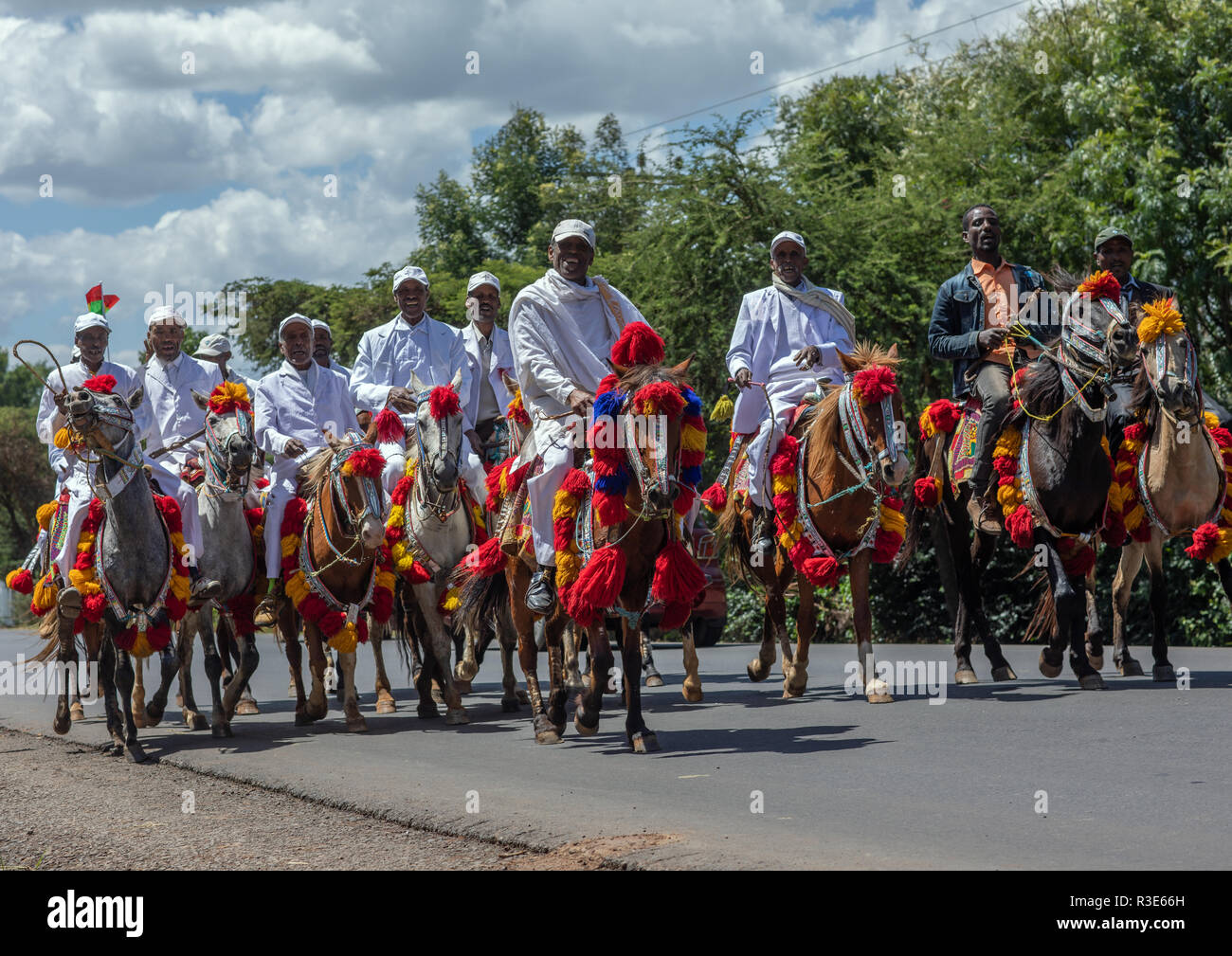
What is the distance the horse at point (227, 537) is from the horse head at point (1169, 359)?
614 centimetres

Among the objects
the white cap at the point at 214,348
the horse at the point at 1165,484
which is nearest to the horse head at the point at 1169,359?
the horse at the point at 1165,484

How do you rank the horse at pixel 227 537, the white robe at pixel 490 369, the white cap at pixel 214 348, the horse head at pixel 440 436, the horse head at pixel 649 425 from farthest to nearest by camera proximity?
the white cap at pixel 214 348, the white robe at pixel 490 369, the horse head at pixel 440 436, the horse at pixel 227 537, the horse head at pixel 649 425

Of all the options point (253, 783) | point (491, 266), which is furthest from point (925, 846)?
point (491, 266)

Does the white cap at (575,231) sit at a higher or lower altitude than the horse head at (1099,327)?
higher

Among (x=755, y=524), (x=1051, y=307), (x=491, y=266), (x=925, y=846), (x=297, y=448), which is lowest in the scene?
(x=925, y=846)

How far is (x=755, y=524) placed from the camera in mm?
11133

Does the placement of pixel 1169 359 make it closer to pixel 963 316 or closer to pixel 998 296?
pixel 998 296

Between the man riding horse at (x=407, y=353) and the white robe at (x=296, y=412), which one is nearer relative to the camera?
the white robe at (x=296, y=412)

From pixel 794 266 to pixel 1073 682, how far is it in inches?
148

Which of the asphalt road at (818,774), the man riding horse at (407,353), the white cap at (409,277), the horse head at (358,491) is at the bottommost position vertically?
the asphalt road at (818,774)

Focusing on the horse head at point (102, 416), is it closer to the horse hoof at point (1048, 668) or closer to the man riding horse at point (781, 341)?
the man riding horse at point (781, 341)

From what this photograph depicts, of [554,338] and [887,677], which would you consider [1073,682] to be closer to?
[887,677]

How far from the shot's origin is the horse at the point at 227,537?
10.1m

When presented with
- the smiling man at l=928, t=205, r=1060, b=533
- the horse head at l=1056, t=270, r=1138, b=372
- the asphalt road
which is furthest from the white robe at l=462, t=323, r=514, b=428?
the horse head at l=1056, t=270, r=1138, b=372
